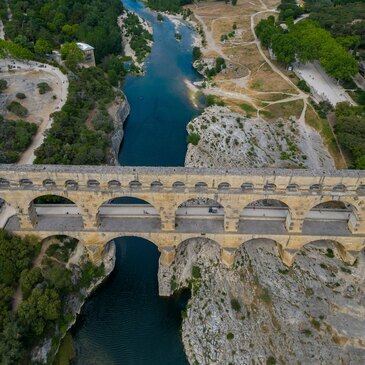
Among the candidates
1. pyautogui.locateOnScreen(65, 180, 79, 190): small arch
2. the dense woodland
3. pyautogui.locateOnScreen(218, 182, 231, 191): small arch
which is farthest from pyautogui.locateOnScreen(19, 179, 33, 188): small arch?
pyautogui.locateOnScreen(218, 182, 231, 191): small arch

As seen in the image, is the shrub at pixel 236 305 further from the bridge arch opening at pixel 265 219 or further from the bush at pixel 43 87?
the bush at pixel 43 87

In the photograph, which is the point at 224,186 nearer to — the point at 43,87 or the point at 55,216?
the point at 55,216

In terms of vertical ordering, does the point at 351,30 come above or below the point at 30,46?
above

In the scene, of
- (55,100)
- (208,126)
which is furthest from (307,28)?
(55,100)

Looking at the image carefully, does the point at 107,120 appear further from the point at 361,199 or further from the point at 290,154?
the point at 361,199

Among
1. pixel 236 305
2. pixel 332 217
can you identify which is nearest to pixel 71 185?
pixel 236 305

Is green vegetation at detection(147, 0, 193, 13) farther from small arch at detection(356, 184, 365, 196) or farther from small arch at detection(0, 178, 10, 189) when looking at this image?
small arch at detection(356, 184, 365, 196)
